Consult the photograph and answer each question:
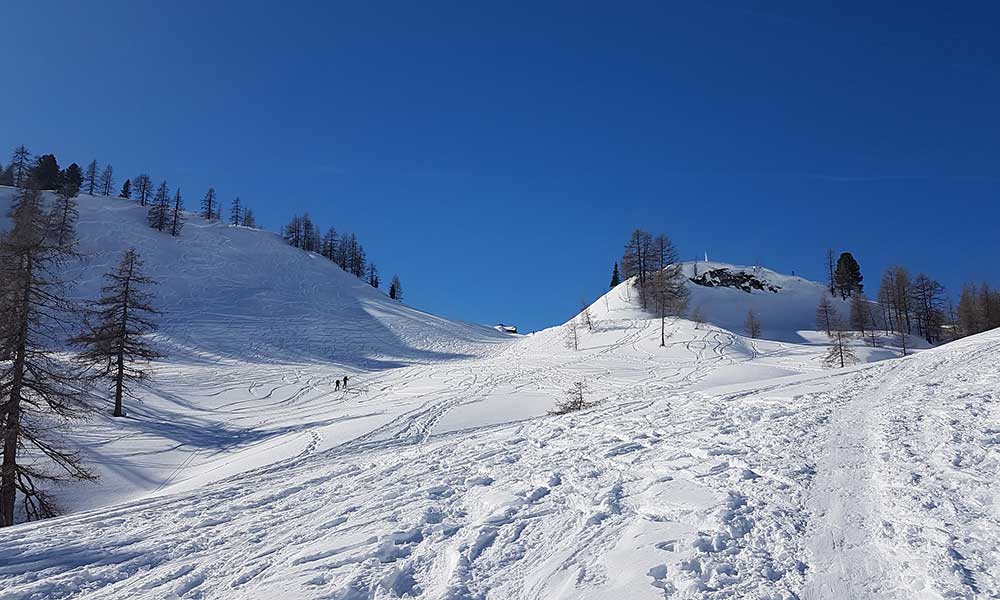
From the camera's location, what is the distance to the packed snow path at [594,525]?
4277 millimetres

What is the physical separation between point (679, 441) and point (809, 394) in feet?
24.3

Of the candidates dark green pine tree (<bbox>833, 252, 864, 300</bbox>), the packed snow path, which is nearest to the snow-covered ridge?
dark green pine tree (<bbox>833, 252, 864, 300</bbox>)

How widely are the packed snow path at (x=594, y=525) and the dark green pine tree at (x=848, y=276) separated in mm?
86010

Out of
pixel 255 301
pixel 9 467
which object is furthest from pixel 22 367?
pixel 255 301

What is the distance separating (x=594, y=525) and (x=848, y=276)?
9563 cm

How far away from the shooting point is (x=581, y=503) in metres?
6.28

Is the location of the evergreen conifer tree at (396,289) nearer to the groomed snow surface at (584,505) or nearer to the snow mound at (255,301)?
the snow mound at (255,301)

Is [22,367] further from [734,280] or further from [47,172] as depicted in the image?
[47,172]

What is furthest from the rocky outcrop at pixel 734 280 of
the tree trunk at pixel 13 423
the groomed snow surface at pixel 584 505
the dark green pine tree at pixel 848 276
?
the tree trunk at pixel 13 423

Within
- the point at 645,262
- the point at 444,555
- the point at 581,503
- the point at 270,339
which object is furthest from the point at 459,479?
the point at 645,262

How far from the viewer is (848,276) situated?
3172 inches

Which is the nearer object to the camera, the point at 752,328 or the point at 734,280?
the point at 752,328

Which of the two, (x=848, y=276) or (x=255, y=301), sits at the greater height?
(x=848, y=276)

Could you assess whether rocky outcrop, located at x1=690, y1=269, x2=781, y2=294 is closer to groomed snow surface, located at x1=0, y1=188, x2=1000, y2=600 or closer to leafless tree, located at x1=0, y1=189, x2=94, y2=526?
groomed snow surface, located at x1=0, y1=188, x2=1000, y2=600
